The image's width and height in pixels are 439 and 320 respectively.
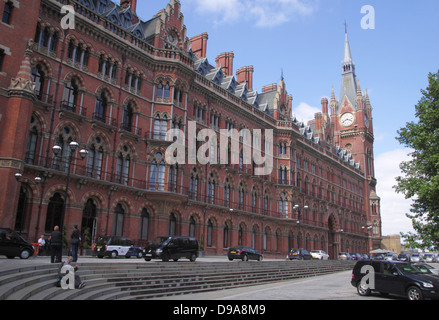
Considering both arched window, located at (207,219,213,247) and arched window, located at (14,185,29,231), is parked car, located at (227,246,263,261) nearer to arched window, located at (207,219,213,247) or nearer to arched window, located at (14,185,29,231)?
arched window, located at (207,219,213,247)

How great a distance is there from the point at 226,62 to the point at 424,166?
3128 cm

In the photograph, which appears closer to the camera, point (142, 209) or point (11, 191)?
point (11, 191)

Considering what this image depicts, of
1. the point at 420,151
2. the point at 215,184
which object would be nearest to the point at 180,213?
the point at 215,184

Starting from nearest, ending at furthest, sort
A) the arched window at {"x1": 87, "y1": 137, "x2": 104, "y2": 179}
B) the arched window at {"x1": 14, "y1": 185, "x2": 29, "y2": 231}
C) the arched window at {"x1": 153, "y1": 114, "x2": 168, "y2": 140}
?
the arched window at {"x1": 14, "y1": 185, "x2": 29, "y2": 231} < the arched window at {"x1": 87, "y1": 137, "x2": 104, "y2": 179} < the arched window at {"x1": 153, "y1": 114, "x2": 168, "y2": 140}

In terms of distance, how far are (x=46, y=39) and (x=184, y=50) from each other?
551 inches

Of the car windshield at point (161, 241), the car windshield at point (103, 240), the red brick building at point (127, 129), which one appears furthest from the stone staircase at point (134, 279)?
the car windshield at point (103, 240)

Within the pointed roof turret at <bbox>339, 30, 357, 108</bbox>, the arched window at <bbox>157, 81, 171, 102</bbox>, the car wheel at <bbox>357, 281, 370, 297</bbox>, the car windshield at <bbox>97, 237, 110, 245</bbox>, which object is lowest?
the car wheel at <bbox>357, 281, 370, 297</bbox>

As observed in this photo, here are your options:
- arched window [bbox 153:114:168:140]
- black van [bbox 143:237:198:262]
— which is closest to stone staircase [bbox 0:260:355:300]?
black van [bbox 143:237:198:262]

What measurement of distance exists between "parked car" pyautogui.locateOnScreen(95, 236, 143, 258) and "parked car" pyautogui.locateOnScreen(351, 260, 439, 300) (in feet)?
52.0

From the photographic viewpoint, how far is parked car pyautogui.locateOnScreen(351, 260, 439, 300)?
47.4 ft

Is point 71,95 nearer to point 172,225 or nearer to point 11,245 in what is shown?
point 11,245
